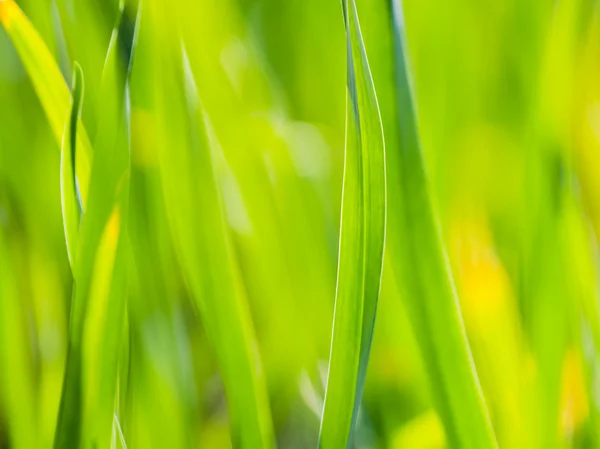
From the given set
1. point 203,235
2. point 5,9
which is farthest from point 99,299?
point 5,9

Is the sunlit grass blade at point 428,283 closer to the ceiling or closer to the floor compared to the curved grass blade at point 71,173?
closer to the floor

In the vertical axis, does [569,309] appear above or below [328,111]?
below

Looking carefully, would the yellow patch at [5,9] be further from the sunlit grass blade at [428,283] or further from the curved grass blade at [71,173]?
the sunlit grass blade at [428,283]

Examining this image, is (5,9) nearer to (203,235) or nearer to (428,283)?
(203,235)

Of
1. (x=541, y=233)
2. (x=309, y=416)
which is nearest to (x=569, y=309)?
(x=541, y=233)

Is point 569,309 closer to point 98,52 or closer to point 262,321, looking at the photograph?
point 262,321

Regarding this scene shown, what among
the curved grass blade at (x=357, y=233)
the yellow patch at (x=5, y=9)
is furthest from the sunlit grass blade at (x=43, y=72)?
the curved grass blade at (x=357, y=233)
